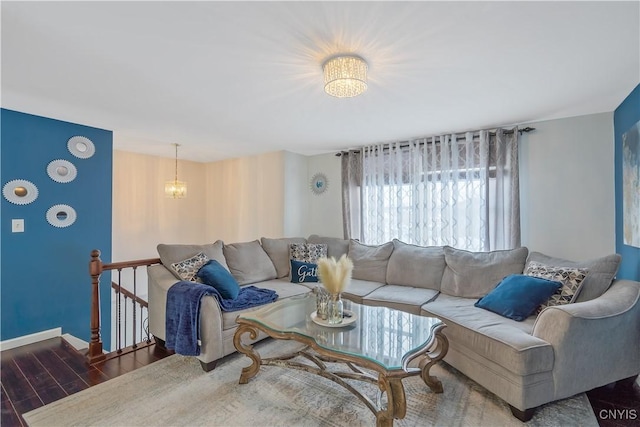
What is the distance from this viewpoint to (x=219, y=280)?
2709 mm

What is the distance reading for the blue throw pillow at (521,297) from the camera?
226 centimetres

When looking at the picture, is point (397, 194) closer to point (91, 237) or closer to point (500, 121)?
point (500, 121)

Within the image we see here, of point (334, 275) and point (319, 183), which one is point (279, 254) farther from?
point (334, 275)

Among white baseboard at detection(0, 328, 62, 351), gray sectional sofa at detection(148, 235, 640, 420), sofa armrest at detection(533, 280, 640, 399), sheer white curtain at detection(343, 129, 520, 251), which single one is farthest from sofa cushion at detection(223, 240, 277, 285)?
sofa armrest at detection(533, 280, 640, 399)

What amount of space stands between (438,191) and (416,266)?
1.01m

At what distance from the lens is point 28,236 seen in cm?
295

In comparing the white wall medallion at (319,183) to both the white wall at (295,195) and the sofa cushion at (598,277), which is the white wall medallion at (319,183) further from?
the sofa cushion at (598,277)

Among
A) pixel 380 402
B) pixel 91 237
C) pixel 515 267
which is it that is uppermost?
pixel 91 237

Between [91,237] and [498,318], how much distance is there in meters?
4.18

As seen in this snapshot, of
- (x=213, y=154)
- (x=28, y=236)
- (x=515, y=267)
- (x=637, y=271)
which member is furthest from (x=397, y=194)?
(x=28, y=236)

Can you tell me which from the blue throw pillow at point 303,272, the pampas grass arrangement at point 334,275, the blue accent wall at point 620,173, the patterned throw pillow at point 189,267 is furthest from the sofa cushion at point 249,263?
the blue accent wall at point 620,173

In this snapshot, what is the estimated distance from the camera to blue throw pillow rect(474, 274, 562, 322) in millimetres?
2260

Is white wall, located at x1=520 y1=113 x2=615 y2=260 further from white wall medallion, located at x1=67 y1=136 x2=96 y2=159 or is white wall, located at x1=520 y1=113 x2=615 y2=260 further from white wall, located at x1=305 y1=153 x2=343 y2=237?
white wall medallion, located at x1=67 y1=136 x2=96 y2=159

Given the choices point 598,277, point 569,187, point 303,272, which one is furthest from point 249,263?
point 569,187
